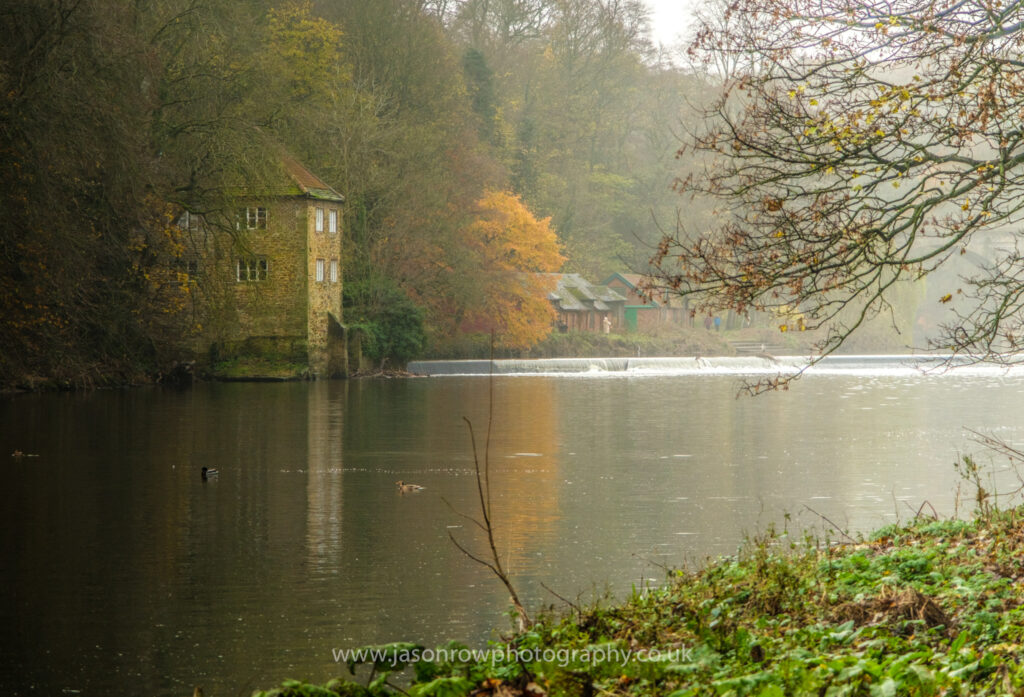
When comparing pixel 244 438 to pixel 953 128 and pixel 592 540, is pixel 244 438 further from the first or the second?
pixel 953 128

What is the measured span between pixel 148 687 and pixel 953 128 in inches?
267

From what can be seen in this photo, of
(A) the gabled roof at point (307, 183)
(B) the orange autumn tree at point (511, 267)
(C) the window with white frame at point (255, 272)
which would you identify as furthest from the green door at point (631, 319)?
(C) the window with white frame at point (255, 272)

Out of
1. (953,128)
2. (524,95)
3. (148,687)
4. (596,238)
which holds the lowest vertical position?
(148,687)

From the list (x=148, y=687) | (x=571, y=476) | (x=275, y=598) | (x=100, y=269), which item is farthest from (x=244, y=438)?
(x=148, y=687)

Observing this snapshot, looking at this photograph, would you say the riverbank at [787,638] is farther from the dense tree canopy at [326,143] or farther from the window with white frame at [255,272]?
the window with white frame at [255,272]

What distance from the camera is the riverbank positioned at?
5770mm

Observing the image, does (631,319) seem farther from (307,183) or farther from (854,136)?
(854,136)

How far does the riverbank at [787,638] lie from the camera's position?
5.77m

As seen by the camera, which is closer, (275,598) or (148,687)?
(148,687)

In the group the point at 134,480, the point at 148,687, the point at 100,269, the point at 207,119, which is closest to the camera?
the point at 148,687

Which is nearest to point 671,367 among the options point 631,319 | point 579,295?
point 579,295

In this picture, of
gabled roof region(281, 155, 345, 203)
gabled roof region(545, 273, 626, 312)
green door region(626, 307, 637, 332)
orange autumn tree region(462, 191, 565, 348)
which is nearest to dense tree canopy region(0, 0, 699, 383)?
orange autumn tree region(462, 191, 565, 348)

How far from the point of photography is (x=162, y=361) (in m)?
41.6

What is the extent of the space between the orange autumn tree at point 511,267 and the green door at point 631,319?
47.7 ft
